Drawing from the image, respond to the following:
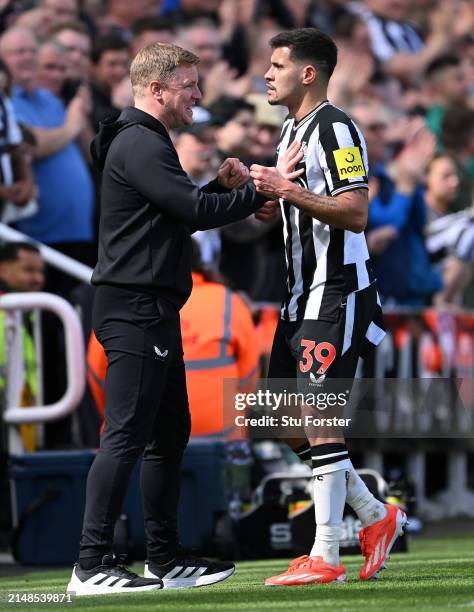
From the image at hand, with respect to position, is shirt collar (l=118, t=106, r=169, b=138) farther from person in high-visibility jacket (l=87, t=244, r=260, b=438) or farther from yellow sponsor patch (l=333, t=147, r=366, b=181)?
person in high-visibility jacket (l=87, t=244, r=260, b=438)

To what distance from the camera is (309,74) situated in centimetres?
652

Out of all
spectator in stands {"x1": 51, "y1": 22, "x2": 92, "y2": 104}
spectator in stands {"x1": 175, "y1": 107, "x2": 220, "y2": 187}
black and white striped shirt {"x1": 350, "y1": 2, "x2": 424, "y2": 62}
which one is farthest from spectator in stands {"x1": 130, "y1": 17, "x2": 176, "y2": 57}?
black and white striped shirt {"x1": 350, "y1": 2, "x2": 424, "y2": 62}

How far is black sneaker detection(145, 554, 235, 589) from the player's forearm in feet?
5.14

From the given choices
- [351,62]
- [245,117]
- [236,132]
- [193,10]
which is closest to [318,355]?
[236,132]

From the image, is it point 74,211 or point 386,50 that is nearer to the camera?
point 74,211

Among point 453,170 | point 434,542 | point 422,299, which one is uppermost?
point 453,170

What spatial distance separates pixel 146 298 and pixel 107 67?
5.81 meters

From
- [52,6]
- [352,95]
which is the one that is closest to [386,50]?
[352,95]

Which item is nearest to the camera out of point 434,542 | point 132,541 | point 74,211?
point 132,541

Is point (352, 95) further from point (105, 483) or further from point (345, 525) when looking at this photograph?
point (105, 483)

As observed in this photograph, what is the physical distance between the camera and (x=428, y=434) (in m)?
12.7

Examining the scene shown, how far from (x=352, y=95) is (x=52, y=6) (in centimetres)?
349

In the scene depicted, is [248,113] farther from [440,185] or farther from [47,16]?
[440,185]

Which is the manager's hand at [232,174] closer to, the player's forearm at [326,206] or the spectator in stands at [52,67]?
the player's forearm at [326,206]
